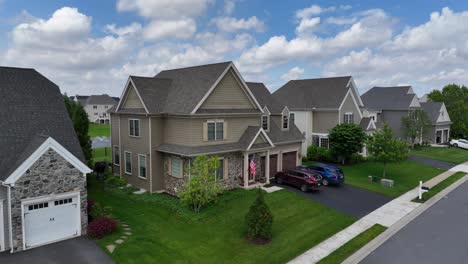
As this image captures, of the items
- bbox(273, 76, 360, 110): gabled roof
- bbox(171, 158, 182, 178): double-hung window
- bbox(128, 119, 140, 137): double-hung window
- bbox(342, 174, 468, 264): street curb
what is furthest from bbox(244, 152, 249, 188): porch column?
bbox(273, 76, 360, 110): gabled roof

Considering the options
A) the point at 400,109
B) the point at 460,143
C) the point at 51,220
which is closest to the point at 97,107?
the point at 400,109

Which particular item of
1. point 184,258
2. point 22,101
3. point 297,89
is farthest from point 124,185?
point 297,89

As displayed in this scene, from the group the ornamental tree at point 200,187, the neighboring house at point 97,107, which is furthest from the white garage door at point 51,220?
the neighboring house at point 97,107

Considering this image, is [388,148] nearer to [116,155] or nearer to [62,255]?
[116,155]

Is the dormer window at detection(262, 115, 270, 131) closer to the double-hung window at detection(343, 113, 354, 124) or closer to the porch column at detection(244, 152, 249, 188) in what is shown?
the porch column at detection(244, 152, 249, 188)

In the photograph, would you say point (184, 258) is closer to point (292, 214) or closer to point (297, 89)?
point (292, 214)

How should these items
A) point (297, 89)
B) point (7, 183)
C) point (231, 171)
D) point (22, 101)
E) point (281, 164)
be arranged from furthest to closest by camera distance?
point (297, 89), point (281, 164), point (231, 171), point (22, 101), point (7, 183)
